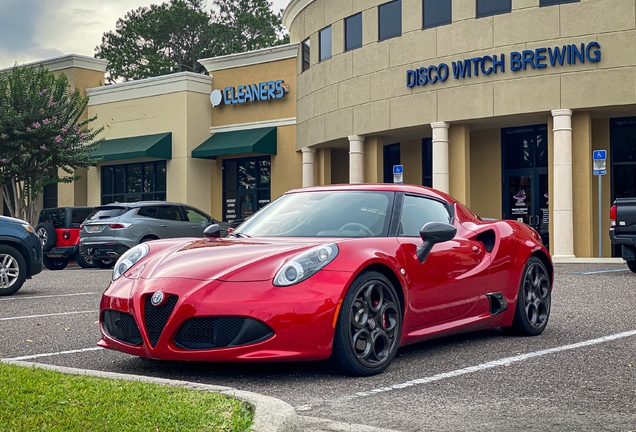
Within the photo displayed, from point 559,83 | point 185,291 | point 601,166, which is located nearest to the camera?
point 185,291

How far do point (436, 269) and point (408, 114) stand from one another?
65.1 feet

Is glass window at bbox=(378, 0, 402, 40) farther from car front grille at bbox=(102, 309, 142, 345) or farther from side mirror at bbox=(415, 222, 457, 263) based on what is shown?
car front grille at bbox=(102, 309, 142, 345)

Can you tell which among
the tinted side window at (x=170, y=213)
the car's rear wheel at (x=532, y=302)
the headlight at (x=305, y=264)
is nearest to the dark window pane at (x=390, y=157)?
the tinted side window at (x=170, y=213)

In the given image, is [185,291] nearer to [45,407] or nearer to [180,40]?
[45,407]

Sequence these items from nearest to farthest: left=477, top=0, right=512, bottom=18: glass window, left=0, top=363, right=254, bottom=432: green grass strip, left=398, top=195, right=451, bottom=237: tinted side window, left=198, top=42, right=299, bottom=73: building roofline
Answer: left=0, top=363, right=254, bottom=432: green grass strip, left=398, top=195, right=451, bottom=237: tinted side window, left=477, top=0, right=512, bottom=18: glass window, left=198, top=42, right=299, bottom=73: building roofline

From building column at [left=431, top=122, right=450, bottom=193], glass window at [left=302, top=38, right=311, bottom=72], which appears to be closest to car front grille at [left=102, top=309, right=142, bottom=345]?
building column at [left=431, top=122, right=450, bottom=193]

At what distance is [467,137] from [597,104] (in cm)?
426

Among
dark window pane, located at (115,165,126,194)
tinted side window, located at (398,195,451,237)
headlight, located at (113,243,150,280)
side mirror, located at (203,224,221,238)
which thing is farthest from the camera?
dark window pane, located at (115,165,126,194)

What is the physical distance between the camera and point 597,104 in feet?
73.9

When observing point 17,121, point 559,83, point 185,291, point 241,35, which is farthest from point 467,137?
point 241,35

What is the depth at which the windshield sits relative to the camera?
6465mm

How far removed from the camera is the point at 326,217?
6652 millimetres

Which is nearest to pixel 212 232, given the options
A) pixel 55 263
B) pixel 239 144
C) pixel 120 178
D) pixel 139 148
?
pixel 55 263

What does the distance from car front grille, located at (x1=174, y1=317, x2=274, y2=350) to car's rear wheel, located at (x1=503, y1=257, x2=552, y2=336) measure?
2.91 meters
